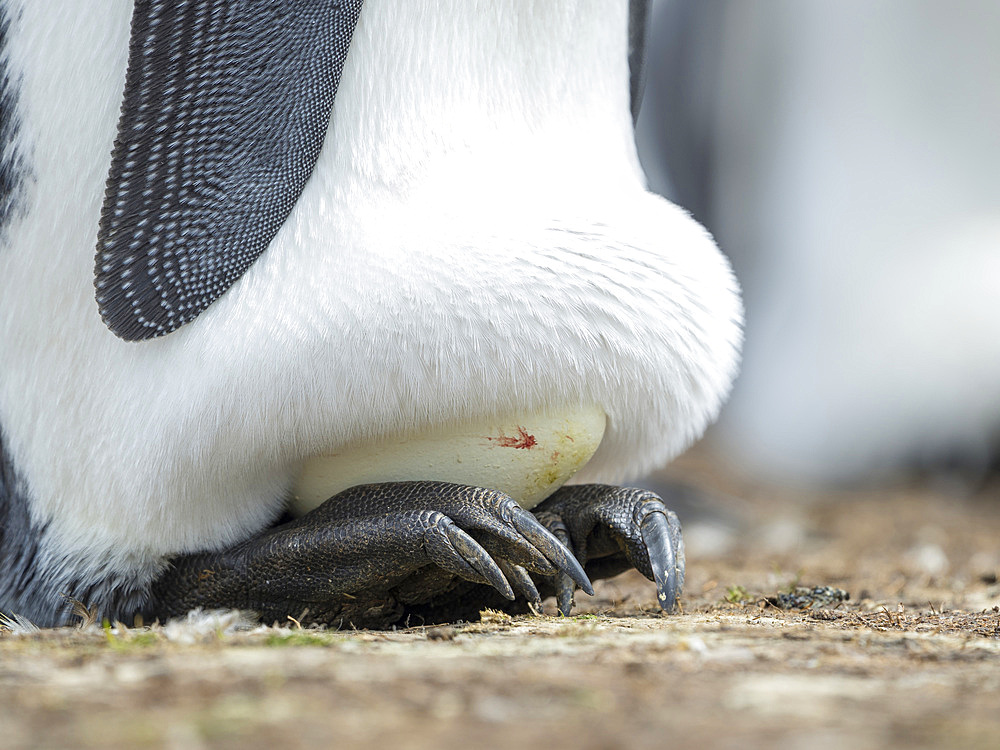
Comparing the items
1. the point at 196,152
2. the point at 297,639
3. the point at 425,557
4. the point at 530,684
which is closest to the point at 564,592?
the point at 425,557

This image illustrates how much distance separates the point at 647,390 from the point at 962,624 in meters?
0.48

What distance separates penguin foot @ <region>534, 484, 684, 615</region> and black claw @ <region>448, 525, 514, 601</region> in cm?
9

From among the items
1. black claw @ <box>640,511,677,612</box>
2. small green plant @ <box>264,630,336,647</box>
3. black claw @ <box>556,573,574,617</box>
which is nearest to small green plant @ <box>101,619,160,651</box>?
small green plant @ <box>264,630,336,647</box>

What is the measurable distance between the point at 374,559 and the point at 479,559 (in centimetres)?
14

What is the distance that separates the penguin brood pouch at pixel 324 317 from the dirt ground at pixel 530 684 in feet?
0.46

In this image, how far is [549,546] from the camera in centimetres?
124

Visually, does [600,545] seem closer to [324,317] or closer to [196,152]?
[324,317]

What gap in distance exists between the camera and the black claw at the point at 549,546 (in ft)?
4.06

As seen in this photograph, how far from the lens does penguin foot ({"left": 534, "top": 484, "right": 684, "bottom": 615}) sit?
1286mm

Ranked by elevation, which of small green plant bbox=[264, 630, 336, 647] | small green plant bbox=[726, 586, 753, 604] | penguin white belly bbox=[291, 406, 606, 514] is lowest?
small green plant bbox=[726, 586, 753, 604]

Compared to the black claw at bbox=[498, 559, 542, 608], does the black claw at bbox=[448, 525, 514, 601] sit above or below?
above

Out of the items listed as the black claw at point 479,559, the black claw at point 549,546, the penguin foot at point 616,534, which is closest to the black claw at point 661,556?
the penguin foot at point 616,534

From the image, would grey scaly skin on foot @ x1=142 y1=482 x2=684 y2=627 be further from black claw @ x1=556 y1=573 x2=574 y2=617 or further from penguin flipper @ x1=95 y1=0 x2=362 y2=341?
penguin flipper @ x1=95 y1=0 x2=362 y2=341

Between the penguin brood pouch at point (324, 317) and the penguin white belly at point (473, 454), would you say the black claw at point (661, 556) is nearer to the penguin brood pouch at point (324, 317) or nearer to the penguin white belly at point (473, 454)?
the penguin brood pouch at point (324, 317)
